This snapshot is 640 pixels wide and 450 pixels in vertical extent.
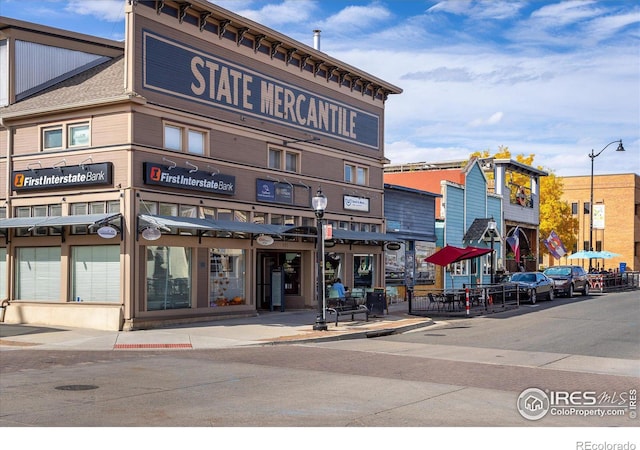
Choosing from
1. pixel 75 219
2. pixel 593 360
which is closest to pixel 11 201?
pixel 75 219

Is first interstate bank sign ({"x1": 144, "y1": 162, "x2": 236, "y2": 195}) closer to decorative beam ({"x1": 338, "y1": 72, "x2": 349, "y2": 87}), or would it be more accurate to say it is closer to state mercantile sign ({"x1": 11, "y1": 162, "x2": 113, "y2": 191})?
state mercantile sign ({"x1": 11, "y1": 162, "x2": 113, "y2": 191})

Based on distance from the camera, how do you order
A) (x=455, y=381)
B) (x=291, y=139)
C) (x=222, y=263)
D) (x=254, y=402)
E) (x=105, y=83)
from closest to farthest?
(x=254, y=402)
(x=455, y=381)
(x=105, y=83)
(x=222, y=263)
(x=291, y=139)

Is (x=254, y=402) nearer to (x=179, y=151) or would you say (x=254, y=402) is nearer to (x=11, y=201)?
(x=179, y=151)

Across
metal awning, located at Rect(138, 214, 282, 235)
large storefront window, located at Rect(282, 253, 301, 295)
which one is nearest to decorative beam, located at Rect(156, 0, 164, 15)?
metal awning, located at Rect(138, 214, 282, 235)

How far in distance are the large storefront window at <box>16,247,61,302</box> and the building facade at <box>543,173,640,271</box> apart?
220 feet

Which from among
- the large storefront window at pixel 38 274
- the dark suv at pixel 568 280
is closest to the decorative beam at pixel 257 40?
the large storefront window at pixel 38 274

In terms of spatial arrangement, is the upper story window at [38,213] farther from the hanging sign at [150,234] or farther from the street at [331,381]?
the street at [331,381]

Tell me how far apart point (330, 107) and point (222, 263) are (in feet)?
33.2

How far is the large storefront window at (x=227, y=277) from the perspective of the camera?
25000 mm

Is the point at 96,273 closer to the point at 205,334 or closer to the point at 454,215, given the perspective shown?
the point at 205,334

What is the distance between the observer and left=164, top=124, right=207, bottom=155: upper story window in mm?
23531

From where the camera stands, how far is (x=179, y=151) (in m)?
23.7

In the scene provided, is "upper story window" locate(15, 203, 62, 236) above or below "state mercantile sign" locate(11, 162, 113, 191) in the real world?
below

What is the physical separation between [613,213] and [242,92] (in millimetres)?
67510
